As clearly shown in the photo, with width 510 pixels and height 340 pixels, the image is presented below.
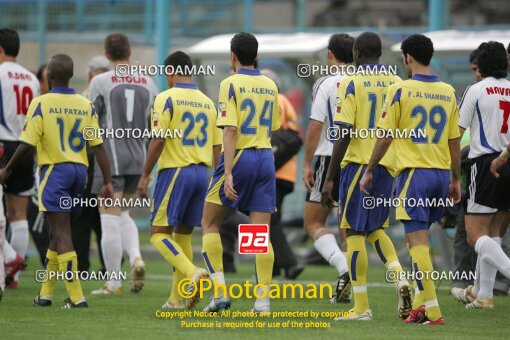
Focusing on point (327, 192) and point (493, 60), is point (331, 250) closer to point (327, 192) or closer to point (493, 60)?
point (327, 192)

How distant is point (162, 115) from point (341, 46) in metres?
2.01

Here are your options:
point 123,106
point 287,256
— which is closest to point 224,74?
point 287,256

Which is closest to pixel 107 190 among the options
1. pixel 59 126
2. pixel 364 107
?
pixel 59 126

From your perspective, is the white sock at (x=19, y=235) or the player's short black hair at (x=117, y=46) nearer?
the player's short black hair at (x=117, y=46)

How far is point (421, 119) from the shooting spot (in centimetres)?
923

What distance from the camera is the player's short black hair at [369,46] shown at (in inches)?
381

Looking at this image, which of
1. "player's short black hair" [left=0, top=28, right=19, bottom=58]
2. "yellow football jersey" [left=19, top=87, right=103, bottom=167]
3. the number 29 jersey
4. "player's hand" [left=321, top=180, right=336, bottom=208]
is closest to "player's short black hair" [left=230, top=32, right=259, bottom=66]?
"player's hand" [left=321, top=180, right=336, bottom=208]

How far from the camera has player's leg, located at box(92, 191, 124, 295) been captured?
38.9ft

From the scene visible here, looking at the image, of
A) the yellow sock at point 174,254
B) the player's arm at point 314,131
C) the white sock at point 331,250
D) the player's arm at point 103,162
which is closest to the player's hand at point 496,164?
the player's arm at point 314,131

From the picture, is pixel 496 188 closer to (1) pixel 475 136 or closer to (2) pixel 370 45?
(1) pixel 475 136

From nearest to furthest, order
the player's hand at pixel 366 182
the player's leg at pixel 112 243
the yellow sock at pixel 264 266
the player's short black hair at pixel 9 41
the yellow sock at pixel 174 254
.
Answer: the player's hand at pixel 366 182 → the yellow sock at pixel 264 266 → the yellow sock at pixel 174 254 → the player's leg at pixel 112 243 → the player's short black hair at pixel 9 41

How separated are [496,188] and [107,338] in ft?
12.4

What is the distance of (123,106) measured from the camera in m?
12.0

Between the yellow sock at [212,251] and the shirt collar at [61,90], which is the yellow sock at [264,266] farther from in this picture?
the shirt collar at [61,90]
